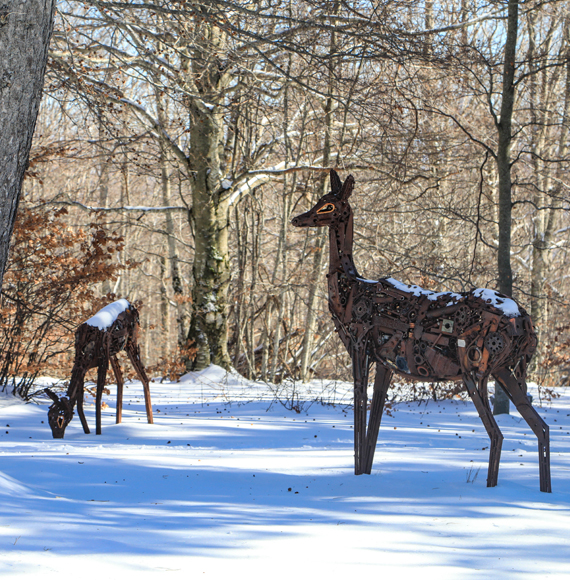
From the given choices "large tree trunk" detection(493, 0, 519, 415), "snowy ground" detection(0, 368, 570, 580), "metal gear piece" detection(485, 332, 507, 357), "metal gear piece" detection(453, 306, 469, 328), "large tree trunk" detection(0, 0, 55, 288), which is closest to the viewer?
"snowy ground" detection(0, 368, 570, 580)

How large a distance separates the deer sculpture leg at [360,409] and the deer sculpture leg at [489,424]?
2.81 feet

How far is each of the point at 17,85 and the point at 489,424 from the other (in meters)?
4.13

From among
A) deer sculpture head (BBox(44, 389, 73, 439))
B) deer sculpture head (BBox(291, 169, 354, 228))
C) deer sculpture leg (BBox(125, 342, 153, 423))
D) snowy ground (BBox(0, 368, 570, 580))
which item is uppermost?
deer sculpture head (BBox(291, 169, 354, 228))

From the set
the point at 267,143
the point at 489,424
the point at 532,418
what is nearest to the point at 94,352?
the point at 489,424

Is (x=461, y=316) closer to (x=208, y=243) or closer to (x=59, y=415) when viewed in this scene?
(x=59, y=415)

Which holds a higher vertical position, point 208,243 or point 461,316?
point 208,243

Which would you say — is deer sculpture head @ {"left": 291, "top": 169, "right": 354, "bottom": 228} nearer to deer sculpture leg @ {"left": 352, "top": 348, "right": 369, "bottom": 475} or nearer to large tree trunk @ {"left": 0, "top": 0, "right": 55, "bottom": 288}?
deer sculpture leg @ {"left": 352, "top": 348, "right": 369, "bottom": 475}

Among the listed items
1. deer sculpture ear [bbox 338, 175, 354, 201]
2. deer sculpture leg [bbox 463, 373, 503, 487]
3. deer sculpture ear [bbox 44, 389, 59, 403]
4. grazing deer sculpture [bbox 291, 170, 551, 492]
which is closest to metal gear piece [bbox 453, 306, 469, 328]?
grazing deer sculpture [bbox 291, 170, 551, 492]

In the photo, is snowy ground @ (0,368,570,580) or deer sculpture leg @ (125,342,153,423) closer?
snowy ground @ (0,368,570,580)

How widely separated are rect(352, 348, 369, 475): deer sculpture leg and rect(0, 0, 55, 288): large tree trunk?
9.57 feet

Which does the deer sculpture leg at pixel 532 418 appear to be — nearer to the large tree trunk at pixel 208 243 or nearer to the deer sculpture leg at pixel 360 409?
the deer sculpture leg at pixel 360 409

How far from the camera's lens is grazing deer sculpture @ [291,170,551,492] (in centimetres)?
501

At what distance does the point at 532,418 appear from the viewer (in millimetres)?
5082

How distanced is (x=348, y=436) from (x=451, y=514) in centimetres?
349
